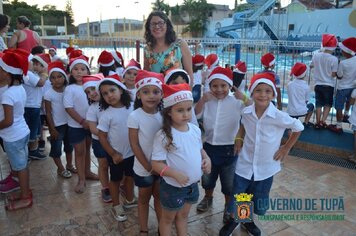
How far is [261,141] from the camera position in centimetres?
257

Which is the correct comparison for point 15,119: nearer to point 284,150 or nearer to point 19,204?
point 19,204

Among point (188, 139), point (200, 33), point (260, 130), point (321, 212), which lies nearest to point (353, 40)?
point (321, 212)

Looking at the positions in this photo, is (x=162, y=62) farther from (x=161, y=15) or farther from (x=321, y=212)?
(x=321, y=212)

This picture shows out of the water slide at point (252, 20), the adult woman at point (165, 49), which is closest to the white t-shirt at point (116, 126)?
the adult woman at point (165, 49)

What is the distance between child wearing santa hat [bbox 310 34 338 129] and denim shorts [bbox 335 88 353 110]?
0.10 m

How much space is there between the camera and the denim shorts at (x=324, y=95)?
5.50 meters

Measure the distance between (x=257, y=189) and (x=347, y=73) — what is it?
3.58 metres

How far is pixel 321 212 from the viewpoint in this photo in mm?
3232

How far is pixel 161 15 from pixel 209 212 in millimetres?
2022

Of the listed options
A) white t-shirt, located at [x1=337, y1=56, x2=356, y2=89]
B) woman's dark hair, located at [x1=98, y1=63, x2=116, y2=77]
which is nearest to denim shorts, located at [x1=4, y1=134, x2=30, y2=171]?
woman's dark hair, located at [x1=98, y1=63, x2=116, y2=77]

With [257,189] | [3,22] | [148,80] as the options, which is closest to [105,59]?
[148,80]

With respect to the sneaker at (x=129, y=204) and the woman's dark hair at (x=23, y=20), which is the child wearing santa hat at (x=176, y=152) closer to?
the sneaker at (x=129, y=204)

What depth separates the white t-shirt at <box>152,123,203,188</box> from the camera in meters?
2.24

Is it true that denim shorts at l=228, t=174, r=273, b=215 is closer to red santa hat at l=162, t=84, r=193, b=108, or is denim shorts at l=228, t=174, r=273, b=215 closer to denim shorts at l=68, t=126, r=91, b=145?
red santa hat at l=162, t=84, r=193, b=108
